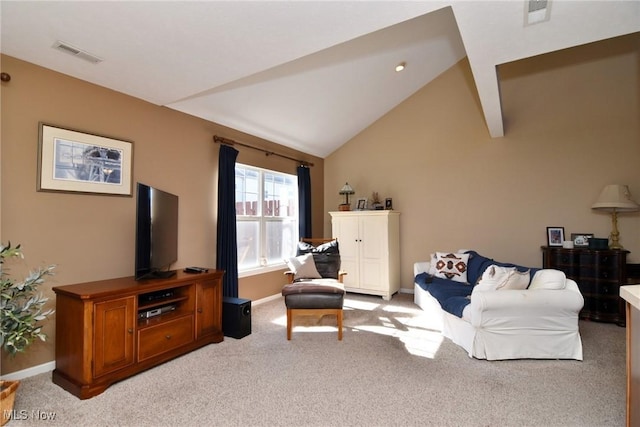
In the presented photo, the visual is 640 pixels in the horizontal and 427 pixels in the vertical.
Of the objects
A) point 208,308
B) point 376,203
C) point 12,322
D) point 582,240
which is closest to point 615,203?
point 582,240

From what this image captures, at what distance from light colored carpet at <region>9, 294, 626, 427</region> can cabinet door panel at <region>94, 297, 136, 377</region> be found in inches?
6.7

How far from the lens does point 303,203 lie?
5.40m

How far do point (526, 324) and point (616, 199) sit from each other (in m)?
2.24

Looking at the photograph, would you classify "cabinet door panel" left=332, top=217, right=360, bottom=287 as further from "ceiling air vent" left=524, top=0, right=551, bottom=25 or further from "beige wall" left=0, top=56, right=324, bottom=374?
"ceiling air vent" left=524, top=0, right=551, bottom=25

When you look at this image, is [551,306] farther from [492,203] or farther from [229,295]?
[229,295]

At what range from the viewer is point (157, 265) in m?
2.87

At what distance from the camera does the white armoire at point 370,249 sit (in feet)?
16.2

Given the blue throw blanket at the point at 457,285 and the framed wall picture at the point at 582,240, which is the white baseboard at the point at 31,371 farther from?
the framed wall picture at the point at 582,240

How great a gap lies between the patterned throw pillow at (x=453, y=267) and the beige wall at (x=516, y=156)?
0.71 metres

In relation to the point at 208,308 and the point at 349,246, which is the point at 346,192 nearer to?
the point at 349,246

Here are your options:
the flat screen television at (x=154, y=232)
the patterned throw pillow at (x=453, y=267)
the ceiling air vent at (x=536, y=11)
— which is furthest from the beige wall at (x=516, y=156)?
the flat screen television at (x=154, y=232)

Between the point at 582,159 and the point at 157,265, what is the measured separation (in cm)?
520

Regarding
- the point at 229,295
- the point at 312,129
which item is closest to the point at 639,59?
the point at 312,129

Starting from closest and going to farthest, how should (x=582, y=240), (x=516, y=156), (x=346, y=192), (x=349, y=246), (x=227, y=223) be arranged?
(x=227, y=223) < (x=582, y=240) < (x=516, y=156) < (x=349, y=246) < (x=346, y=192)
